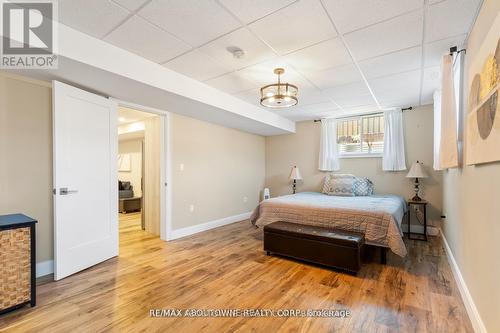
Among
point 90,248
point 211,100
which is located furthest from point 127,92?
point 90,248

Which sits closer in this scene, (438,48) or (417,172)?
(438,48)

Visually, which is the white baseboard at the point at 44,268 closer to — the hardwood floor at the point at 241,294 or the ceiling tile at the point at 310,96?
the hardwood floor at the point at 241,294

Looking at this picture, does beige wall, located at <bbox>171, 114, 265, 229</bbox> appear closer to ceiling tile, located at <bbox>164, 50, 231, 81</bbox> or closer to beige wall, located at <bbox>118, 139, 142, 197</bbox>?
ceiling tile, located at <bbox>164, 50, 231, 81</bbox>

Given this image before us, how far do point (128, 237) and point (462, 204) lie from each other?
179 inches

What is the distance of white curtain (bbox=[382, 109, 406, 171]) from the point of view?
4.46m

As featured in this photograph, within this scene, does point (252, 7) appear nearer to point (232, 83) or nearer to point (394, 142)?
point (232, 83)

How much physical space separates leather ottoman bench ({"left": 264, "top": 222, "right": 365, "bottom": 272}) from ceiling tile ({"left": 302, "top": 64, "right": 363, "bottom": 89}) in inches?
77.2

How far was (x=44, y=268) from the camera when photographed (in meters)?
2.58

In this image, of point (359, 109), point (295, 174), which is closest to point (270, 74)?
point (359, 109)

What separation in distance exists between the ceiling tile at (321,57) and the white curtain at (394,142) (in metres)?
2.46

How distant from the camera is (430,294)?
2176mm

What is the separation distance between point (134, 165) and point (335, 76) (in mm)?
6469

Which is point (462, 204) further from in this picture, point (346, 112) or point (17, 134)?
point (17, 134)

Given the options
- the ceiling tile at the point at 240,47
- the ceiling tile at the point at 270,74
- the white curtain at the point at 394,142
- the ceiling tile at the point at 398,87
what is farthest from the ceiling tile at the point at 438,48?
the white curtain at the point at 394,142
